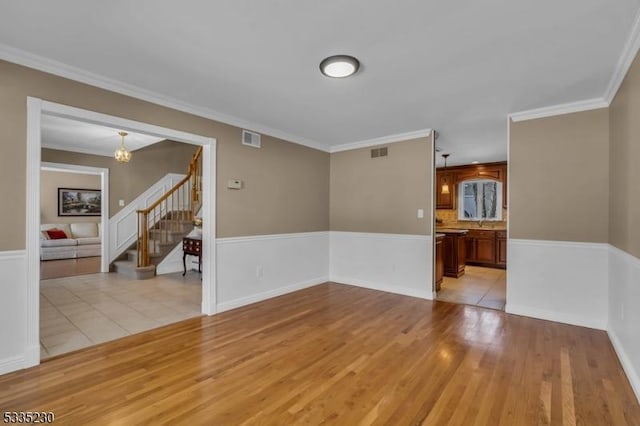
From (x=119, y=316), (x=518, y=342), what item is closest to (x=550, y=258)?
(x=518, y=342)

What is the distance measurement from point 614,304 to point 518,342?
0.99m

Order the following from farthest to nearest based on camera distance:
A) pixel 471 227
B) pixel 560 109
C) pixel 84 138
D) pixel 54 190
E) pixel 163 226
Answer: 1. pixel 54 190
2. pixel 471 227
3. pixel 163 226
4. pixel 84 138
5. pixel 560 109

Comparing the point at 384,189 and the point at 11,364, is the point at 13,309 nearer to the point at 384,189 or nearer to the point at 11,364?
the point at 11,364

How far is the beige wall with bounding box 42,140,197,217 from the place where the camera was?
646 centimetres

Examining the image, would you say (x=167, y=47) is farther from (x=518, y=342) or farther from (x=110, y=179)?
(x=110, y=179)

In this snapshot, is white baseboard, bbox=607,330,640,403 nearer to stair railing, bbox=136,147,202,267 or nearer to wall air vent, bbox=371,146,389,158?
wall air vent, bbox=371,146,389,158

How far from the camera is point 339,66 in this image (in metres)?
2.56

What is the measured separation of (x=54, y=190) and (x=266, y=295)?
28.5ft

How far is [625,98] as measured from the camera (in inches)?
103

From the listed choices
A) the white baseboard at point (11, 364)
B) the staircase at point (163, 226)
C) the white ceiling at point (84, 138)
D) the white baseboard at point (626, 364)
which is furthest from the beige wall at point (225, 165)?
the white baseboard at point (626, 364)

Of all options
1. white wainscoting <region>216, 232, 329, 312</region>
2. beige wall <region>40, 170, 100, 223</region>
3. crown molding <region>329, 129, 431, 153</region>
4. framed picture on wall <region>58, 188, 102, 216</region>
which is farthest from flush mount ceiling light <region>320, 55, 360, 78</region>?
framed picture on wall <region>58, 188, 102, 216</region>

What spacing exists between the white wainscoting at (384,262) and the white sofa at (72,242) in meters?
7.31

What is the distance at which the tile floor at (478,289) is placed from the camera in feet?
14.5

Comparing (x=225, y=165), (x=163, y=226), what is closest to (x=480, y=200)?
(x=225, y=165)
